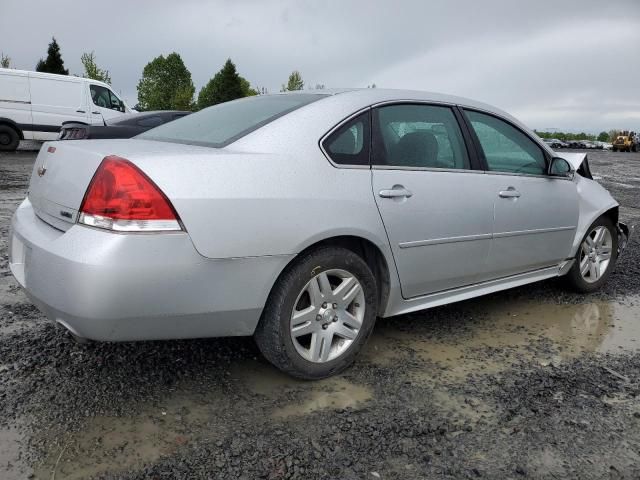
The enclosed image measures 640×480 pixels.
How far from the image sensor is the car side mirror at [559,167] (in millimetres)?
4008

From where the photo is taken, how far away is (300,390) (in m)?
2.75

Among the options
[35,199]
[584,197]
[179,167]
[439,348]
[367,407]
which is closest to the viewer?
[179,167]

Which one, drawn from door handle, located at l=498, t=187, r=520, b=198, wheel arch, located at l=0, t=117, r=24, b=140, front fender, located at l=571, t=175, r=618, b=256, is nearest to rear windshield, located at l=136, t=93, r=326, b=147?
door handle, located at l=498, t=187, r=520, b=198

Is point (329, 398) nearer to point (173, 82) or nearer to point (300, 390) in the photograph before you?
point (300, 390)

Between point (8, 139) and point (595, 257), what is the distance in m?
16.0

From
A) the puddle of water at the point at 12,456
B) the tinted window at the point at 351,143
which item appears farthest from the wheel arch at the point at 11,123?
the puddle of water at the point at 12,456

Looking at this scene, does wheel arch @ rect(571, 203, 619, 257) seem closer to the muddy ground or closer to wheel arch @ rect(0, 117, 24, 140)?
the muddy ground

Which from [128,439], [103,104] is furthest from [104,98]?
[128,439]

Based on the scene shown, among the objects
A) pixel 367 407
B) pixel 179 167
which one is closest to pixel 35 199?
pixel 179 167

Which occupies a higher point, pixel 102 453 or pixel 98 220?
pixel 98 220

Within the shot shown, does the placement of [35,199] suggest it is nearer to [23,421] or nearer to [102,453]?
[23,421]

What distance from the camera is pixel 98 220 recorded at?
227 cm

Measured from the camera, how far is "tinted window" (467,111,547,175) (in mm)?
3645

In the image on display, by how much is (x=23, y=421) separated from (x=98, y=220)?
91cm
